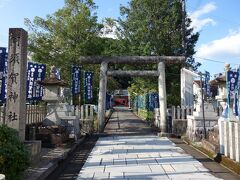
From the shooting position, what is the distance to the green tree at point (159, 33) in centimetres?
2991

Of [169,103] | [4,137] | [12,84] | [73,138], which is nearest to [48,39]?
[169,103]

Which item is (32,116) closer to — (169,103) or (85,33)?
(85,33)

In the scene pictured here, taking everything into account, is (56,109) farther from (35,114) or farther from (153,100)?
(153,100)

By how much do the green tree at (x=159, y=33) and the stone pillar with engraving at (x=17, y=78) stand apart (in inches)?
769

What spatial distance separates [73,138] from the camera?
58.9 ft

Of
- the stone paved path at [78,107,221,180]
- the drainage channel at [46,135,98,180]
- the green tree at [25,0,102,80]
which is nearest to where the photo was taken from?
the stone paved path at [78,107,221,180]

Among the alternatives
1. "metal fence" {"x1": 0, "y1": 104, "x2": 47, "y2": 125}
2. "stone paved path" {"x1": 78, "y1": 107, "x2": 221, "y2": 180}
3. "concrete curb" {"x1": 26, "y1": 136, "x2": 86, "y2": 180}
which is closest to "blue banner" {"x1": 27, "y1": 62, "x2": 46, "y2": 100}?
"metal fence" {"x1": 0, "y1": 104, "x2": 47, "y2": 125}

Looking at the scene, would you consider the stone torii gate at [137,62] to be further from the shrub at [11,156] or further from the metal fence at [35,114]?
the shrub at [11,156]

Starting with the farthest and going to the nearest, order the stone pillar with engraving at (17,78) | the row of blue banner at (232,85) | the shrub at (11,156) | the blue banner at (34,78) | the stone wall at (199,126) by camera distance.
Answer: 1. the blue banner at (34,78)
2. the stone wall at (199,126)
3. the row of blue banner at (232,85)
4. the stone pillar with engraving at (17,78)
5. the shrub at (11,156)

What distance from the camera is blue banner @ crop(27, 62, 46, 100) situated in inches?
709

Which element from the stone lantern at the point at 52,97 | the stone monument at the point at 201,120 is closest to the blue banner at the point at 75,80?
the stone lantern at the point at 52,97

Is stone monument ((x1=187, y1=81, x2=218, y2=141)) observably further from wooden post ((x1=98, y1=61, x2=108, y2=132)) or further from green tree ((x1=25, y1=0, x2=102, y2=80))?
green tree ((x1=25, y1=0, x2=102, y2=80))

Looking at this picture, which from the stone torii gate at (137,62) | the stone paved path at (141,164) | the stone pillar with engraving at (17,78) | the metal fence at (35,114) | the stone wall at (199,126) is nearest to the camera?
the stone paved path at (141,164)

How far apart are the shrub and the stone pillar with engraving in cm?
205
